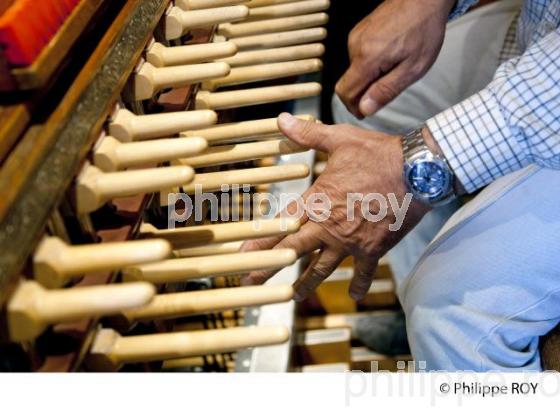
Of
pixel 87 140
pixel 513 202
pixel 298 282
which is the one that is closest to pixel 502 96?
pixel 513 202

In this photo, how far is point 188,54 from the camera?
0.88 m

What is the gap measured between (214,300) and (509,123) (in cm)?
53

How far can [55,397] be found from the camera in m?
0.53

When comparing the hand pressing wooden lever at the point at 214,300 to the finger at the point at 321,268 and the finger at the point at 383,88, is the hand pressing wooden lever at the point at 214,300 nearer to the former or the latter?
the finger at the point at 321,268

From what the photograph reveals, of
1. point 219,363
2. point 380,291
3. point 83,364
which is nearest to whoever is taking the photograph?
point 83,364

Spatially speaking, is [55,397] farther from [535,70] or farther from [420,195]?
[535,70]

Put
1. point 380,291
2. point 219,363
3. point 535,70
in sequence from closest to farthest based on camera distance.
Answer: point 535,70 < point 219,363 < point 380,291

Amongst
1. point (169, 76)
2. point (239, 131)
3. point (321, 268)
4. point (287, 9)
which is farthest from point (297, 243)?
point (287, 9)

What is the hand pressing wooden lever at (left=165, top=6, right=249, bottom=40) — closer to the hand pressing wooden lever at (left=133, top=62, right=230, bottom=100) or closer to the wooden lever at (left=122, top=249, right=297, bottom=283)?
the hand pressing wooden lever at (left=133, top=62, right=230, bottom=100)

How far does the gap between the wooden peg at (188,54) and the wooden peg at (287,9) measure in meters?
0.32

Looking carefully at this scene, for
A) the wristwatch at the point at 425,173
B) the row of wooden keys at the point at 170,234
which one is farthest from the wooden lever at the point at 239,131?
the wristwatch at the point at 425,173

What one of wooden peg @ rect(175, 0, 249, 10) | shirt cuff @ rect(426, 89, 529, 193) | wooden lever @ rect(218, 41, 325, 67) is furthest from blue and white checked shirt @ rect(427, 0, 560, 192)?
wooden peg @ rect(175, 0, 249, 10)

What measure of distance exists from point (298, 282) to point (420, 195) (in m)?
0.23

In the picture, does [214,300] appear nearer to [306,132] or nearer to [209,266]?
[209,266]
